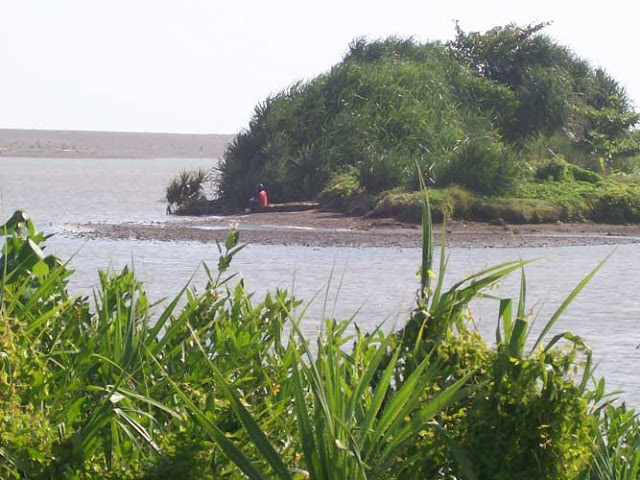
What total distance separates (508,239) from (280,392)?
23.9 m

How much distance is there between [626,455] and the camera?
4.18 metres

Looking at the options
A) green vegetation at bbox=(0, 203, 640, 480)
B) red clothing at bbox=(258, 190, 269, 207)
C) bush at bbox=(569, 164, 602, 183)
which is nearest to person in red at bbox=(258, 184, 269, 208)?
red clothing at bbox=(258, 190, 269, 207)

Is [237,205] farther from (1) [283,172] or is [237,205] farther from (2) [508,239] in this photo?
(2) [508,239]

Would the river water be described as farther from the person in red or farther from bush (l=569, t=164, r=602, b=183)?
bush (l=569, t=164, r=602, b=183)

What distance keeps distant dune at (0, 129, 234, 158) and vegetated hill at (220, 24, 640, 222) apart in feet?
279

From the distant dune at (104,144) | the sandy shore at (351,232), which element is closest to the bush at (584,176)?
the sandy shore at (351,232)

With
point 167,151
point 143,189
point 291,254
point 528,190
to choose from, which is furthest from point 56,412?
point 167,151

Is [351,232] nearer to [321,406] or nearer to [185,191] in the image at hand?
[185,191]


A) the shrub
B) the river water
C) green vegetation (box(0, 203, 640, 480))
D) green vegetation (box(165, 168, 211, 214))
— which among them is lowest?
the river water

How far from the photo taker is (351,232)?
96.6 feet

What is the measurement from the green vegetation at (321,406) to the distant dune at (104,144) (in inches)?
4746

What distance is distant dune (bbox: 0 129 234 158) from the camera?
135m

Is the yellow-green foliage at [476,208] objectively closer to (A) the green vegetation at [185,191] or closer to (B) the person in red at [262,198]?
(B) the person in red at [262,198]

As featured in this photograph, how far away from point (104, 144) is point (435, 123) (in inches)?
4679
